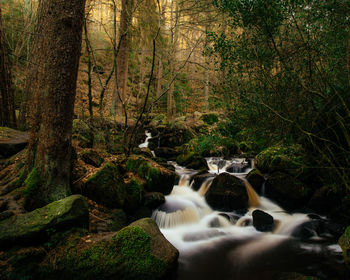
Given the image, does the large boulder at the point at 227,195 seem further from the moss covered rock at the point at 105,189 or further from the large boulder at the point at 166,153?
the large boulder at the point at 166,153

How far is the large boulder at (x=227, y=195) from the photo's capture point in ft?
24.0

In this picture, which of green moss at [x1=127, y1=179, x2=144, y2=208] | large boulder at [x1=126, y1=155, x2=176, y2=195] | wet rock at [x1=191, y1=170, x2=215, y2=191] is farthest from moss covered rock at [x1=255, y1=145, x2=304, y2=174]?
green moss at [x1=127, y1=179, x2=144, y2=208]

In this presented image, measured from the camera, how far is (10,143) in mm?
5723

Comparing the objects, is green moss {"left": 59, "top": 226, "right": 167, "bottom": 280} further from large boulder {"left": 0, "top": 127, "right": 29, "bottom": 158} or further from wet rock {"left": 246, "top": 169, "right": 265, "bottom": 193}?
wet rock {"left": 246, "top": 169, "right": 265, "bottom": 193}

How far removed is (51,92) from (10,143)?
103 inches

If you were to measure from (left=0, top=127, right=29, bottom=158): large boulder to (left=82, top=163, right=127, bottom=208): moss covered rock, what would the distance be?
7.39ft

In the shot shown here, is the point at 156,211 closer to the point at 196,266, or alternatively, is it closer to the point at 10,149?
the point at 196,266

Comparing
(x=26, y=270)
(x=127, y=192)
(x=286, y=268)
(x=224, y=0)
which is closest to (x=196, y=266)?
(x=286, y=268)

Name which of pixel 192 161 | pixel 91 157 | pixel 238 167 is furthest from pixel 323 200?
pixel 91 157

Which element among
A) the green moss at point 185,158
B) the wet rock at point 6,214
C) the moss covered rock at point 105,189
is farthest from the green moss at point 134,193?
the green moss at point 185,158

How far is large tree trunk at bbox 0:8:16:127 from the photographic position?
6620 millimetres

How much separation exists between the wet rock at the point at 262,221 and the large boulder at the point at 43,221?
4.75 m

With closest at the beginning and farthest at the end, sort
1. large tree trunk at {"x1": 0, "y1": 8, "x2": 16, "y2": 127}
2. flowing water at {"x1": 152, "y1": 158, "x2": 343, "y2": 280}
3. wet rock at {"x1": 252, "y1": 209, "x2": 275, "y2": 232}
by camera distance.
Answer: flowing water at {"x1": 152, "y1": 158, "x2": 343, "y2": 280} → wet rock at {"x1": 252, "y1": 209, "x2": 275, "y2": 232} → large tree trunk at {"x1": 0, "y1": 8, "x2": 16, "y2": 127}

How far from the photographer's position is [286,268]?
470 centimetres
